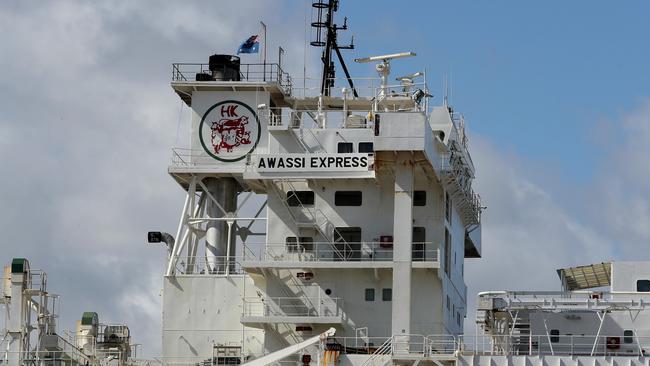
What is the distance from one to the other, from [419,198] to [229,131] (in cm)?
841

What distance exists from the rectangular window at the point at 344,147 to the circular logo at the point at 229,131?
4.39 metres

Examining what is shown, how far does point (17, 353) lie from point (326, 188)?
12962 mm

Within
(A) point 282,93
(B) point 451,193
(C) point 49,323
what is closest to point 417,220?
(B) point 451,193

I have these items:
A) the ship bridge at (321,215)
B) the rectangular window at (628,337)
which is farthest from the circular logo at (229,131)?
the rectangular window at (628,337)

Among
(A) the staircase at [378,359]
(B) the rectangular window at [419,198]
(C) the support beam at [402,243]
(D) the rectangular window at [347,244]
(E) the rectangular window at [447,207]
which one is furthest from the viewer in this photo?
(E) the rectangular window at [447,207]

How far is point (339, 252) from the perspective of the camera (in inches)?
2985

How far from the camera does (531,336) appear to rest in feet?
236

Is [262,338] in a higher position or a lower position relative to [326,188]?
lower

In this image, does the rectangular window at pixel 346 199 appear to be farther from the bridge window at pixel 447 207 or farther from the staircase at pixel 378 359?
the staircase at pixel 378 359

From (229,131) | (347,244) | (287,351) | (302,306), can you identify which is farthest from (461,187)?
(287,351)

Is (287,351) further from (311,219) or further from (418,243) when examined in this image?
(418,243)

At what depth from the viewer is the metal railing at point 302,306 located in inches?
2960

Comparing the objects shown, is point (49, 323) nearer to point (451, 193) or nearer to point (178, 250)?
point (178, 250)

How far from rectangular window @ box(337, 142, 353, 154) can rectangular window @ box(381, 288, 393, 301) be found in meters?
5.27
